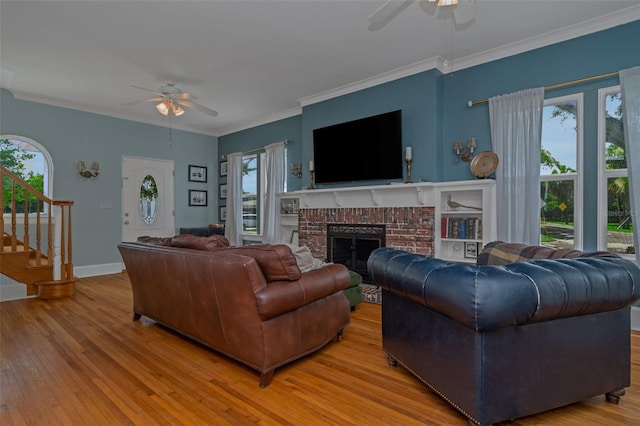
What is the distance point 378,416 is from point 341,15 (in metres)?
3.17

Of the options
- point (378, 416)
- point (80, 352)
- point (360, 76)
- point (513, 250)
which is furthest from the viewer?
point (360, 76)

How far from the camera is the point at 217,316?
2404mm

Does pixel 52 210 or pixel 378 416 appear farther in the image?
pixel 52 210

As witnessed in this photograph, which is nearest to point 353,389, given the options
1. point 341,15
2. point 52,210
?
point 341,15

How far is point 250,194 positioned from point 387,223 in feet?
10.9

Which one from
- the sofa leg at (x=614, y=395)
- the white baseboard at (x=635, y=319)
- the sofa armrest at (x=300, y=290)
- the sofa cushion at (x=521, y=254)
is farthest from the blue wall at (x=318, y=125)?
the sofa armrest at (x=300, y=290)

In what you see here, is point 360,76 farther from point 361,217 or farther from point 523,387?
point 523,387

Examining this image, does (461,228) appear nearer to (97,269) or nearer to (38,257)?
(38,257)

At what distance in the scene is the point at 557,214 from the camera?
362 centimetres

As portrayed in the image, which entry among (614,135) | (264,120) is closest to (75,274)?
(264,120)

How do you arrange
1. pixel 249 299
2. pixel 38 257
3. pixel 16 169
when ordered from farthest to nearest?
pixel 16 169, pixel 38 257, pixel 249 299

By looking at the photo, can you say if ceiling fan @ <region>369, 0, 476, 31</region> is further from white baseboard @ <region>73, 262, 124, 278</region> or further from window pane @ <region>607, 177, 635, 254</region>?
white baseboard @ <region>73, 262, 124, 278</region>

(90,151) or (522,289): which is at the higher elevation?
(90,151)

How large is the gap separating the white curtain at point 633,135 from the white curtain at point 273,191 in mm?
4520
